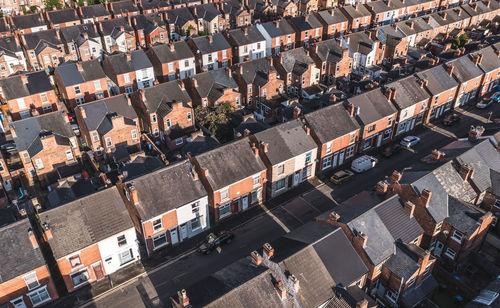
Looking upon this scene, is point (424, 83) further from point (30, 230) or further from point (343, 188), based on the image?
point (30, 230)

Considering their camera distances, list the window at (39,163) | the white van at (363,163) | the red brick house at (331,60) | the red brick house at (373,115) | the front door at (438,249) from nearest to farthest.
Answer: the front door at (438,249) → the window at (39,163) → the white van at (363,163) → the red brick house at (373,115) → the red brick house at (331,60)

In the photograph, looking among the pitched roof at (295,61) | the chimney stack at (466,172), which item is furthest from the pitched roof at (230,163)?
the pitched roof at (295,61)

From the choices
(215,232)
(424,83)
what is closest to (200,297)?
(215,232)

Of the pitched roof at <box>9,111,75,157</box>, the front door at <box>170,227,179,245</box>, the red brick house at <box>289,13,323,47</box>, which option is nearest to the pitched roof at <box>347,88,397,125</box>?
the front door at <box>170,227,179,245</box>

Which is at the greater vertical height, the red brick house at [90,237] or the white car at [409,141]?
the red brick house at [90,237]

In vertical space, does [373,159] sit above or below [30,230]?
below

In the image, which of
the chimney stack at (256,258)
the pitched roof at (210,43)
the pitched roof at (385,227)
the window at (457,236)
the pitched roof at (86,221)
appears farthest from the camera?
the pitched roof at (210,43)

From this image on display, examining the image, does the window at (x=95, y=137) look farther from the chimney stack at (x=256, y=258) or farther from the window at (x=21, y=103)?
the chimney stack at (x=256, y=258)
